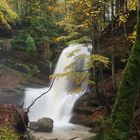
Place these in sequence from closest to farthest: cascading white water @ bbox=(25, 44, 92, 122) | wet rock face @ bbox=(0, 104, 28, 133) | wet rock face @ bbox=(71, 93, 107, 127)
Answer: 1. wet rock face @ bbox=(0, 104, 28, 133)
2. wet rock face @ bbox=(71, 93, 107, 127)
3. cascading white water @ bbox=(25, 44, 92, 122)

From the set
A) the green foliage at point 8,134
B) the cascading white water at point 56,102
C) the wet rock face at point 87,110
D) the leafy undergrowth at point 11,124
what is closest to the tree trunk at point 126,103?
the green foliage at point 8,134

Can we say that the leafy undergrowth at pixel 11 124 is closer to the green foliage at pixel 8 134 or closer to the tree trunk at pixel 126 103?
the green foliage at pixel 8 134

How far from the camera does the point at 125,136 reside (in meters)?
8.19

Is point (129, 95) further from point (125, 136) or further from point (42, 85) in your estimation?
point (42, 85)

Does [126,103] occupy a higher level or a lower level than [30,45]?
lower

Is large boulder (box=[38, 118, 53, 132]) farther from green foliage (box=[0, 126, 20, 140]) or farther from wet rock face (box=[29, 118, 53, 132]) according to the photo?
green foliage (box=[0, 126, 20, 140])

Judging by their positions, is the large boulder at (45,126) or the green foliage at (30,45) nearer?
the large boulder at (45,126)

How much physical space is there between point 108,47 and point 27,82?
7.50 meters

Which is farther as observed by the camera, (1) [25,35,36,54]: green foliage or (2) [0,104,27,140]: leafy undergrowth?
(1) [25,35,36,54]: green foliage

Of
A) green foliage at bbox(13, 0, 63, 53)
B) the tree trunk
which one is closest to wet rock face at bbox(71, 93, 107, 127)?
the tree trunk

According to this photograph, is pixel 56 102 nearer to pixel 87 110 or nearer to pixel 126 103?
pixel 87 110

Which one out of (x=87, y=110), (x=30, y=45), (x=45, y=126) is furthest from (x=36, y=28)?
(x=45, y=126)

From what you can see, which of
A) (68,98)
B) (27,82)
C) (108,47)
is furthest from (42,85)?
(108,47)

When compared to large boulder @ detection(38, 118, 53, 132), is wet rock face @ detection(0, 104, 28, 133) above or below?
above
